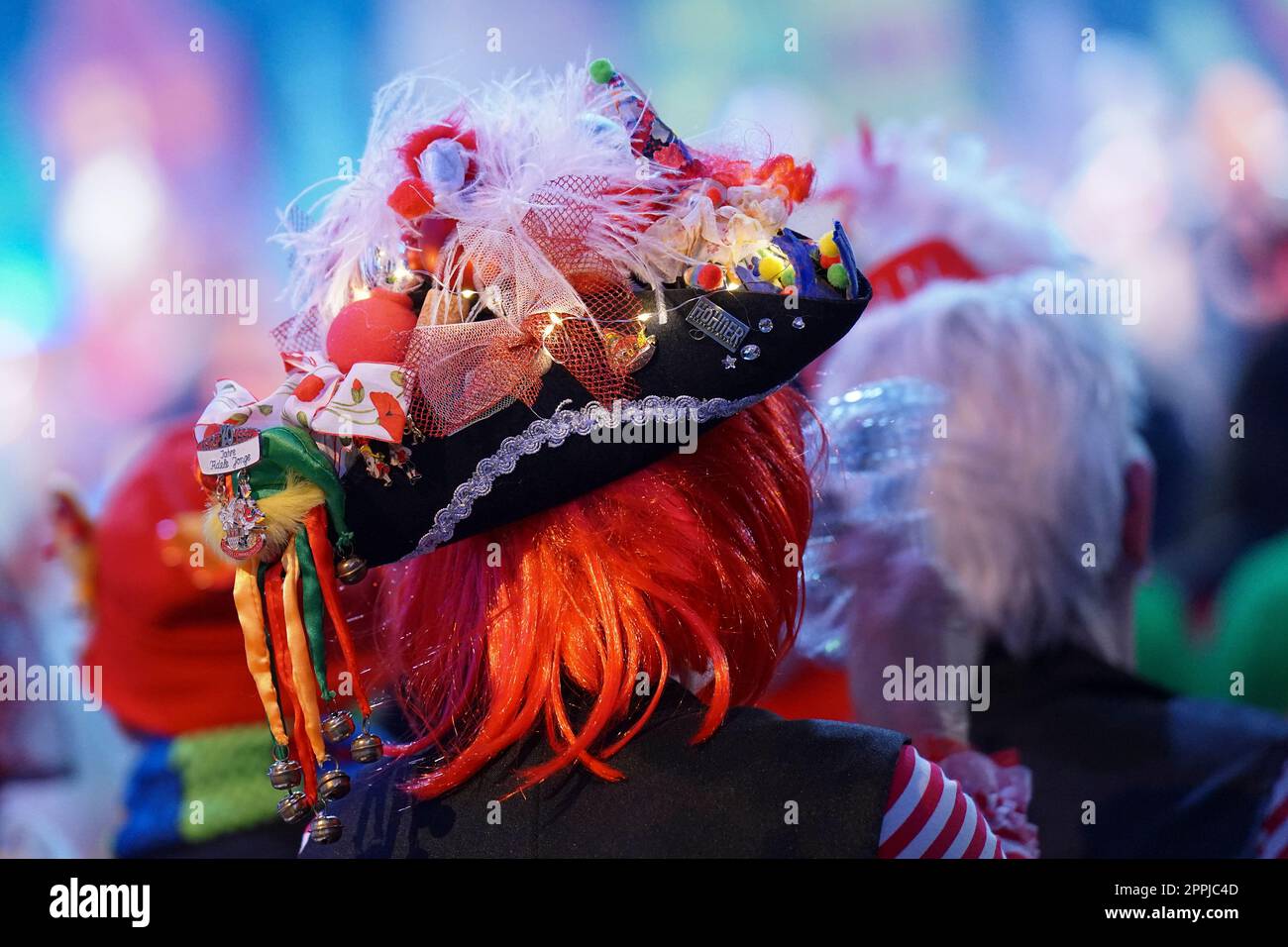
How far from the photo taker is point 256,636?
3.08 ft

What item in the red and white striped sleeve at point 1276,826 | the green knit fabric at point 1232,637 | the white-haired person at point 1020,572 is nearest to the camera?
the red and white striped sleeve at point 1276,826

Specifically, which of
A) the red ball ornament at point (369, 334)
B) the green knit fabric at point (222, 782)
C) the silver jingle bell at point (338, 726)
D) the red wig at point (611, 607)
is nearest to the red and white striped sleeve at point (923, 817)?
the red wig at point (611, 607)

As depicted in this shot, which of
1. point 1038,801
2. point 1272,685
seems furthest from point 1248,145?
point 1038,801

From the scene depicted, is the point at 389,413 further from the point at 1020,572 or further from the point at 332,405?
the point at 1020,572

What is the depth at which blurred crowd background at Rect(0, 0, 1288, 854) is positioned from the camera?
10.1 ft

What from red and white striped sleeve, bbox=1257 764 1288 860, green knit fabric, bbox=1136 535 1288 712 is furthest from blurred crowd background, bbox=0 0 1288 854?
red and white striped sleeve, bbox=1257 764 1288 860

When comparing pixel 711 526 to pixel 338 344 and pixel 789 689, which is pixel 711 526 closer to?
pixel 338 344

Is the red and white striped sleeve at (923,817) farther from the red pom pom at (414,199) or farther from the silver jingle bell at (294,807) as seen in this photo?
the red pom pom at (414,199)

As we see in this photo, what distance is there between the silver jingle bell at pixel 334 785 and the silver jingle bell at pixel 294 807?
1.0 inches

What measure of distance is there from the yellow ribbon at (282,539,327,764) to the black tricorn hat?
8 centimetres

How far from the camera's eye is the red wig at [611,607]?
0.99 meters

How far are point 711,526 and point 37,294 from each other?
2771 millimetres

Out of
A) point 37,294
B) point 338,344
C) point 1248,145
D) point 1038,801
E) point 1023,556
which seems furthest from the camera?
point 1248,145
